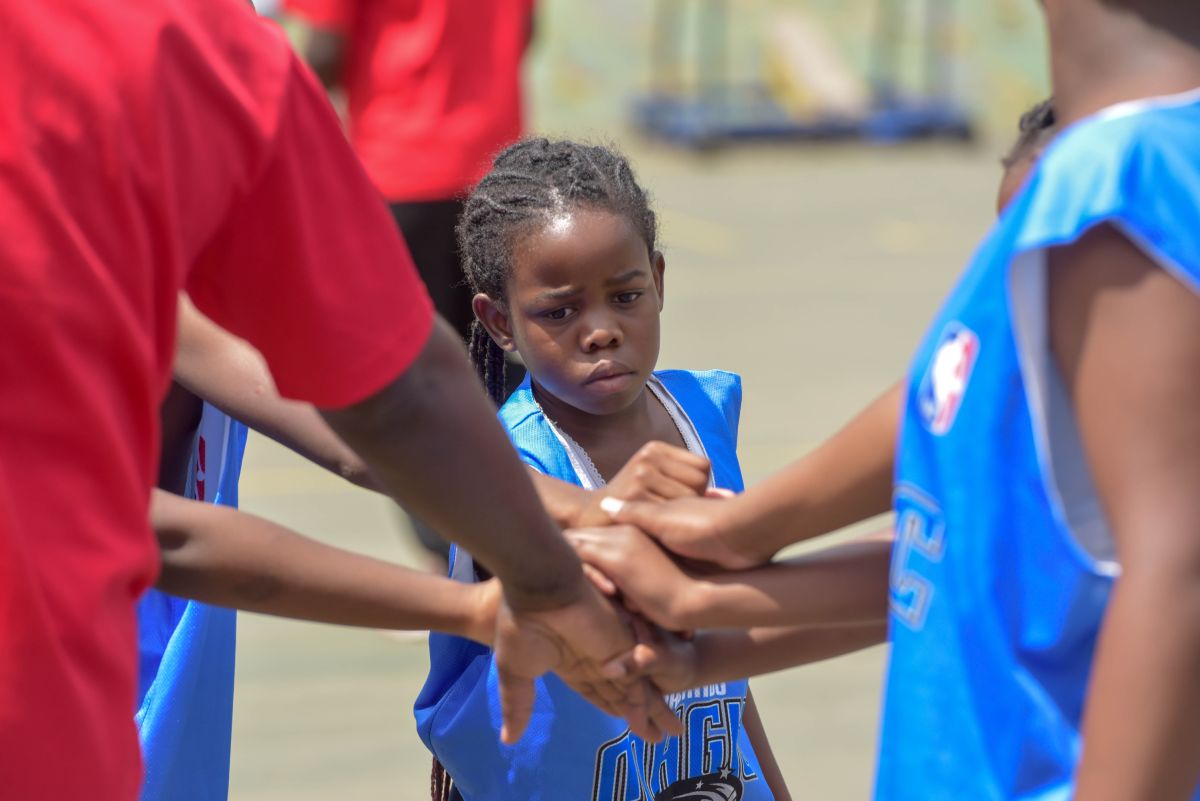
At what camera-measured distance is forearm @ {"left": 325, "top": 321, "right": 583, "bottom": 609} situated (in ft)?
5.60

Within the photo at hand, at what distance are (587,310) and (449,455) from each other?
0.79 metres

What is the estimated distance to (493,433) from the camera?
70.5 inches

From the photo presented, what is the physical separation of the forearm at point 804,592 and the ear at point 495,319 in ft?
2.31

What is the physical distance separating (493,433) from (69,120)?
21.9 inches

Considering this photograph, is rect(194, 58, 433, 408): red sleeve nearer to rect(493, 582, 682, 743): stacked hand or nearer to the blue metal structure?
rect(493, 582, 682, 743): stacked hand

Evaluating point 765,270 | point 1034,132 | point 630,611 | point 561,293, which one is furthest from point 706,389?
point 765,270

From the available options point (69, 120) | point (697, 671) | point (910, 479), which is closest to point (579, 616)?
point (697, 671)

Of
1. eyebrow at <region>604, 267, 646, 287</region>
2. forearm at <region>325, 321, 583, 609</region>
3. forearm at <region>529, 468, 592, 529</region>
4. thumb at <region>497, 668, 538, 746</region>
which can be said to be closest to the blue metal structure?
eyebrow at <region>604, 267, 646, 287</region>

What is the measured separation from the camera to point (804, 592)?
6.44ft

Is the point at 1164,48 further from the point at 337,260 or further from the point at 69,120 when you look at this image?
the point at 69,120

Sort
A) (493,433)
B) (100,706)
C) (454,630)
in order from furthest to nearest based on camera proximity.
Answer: (454,630) → (493,433) → (100,706)

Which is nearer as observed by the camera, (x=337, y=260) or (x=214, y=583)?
(x=337, y=260)

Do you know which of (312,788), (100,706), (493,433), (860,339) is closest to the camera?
(100,706)

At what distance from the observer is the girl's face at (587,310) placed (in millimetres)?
2477
